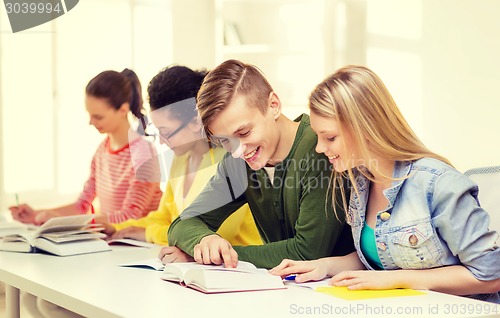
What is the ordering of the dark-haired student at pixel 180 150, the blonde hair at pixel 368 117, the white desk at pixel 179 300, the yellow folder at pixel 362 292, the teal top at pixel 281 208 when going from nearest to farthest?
the white desk at pixel 179 300 → the yellow folder at pixel 362 292 → the blonde hair at pixel 368 117 → the teal top at pixel 281 208 → the dark-haired student at pixel 180 150

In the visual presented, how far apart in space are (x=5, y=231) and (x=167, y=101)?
0.62 metres

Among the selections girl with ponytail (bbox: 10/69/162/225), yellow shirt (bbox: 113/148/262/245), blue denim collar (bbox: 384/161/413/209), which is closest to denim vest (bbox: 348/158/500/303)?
blue denim collar (bbox: 384/161/413/209)

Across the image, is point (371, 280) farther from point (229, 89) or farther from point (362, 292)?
point (229, 89)

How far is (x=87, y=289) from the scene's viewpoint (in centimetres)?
132

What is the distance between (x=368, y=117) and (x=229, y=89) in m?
0.34

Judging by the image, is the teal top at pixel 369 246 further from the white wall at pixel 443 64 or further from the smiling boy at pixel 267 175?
the white wall at pixel 443 64

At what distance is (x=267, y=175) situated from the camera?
5.34 ft

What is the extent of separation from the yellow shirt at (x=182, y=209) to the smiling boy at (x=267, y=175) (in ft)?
0.65

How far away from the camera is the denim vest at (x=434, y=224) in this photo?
1301 millimetres

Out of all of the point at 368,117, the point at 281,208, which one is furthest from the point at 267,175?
the point at 368,117

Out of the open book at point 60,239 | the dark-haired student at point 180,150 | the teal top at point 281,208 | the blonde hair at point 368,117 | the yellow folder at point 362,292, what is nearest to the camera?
the yellow folder at point 362,292

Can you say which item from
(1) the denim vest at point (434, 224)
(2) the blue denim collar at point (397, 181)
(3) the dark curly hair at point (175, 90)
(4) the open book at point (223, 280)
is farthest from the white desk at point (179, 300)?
(3) the dark curly hair at point (175, 90)

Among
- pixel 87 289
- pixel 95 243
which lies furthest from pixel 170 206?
pixel 87 289

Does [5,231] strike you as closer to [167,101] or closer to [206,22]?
[167,101]
